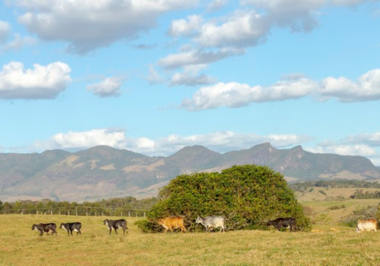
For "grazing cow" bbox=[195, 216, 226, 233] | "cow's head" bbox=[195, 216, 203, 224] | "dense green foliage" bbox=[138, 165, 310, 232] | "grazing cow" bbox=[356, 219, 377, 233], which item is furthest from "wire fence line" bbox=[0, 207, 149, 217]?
"grazing cow" bbox=[356, 219, 377, 233]

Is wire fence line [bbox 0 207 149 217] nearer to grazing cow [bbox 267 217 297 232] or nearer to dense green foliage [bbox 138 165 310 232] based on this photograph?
dense green foliage [bbox 138 165 310 232]

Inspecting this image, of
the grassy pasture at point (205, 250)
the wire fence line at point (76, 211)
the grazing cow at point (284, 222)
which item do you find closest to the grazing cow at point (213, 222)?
the grazing cow at point (284, 222)

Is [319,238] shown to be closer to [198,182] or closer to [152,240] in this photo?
[152,240]

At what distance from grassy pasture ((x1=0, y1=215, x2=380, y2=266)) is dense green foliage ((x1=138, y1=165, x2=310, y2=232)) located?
8.52 meters

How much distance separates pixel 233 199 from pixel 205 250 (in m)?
17.7

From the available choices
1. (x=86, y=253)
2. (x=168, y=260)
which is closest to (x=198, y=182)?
(x=86, y=253)

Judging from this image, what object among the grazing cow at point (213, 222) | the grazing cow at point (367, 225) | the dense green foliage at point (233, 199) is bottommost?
the grazing cow at point (367, 225)

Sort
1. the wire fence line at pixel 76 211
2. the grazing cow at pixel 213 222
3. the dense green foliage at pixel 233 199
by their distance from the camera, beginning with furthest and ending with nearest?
the wire fence line at pixel 76 211
the dense green foliage at pixel 233 199
the grazing cow at pixel 213 222

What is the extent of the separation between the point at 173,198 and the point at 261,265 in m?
25.7

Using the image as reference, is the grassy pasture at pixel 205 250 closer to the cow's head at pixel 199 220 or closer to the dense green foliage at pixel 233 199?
the cow's head at pixel 199 220

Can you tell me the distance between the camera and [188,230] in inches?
1805

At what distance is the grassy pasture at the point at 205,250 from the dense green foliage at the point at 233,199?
8523mm

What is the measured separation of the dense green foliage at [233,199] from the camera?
4619 cm

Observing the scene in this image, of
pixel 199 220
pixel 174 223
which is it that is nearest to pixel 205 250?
pixel 199 220
